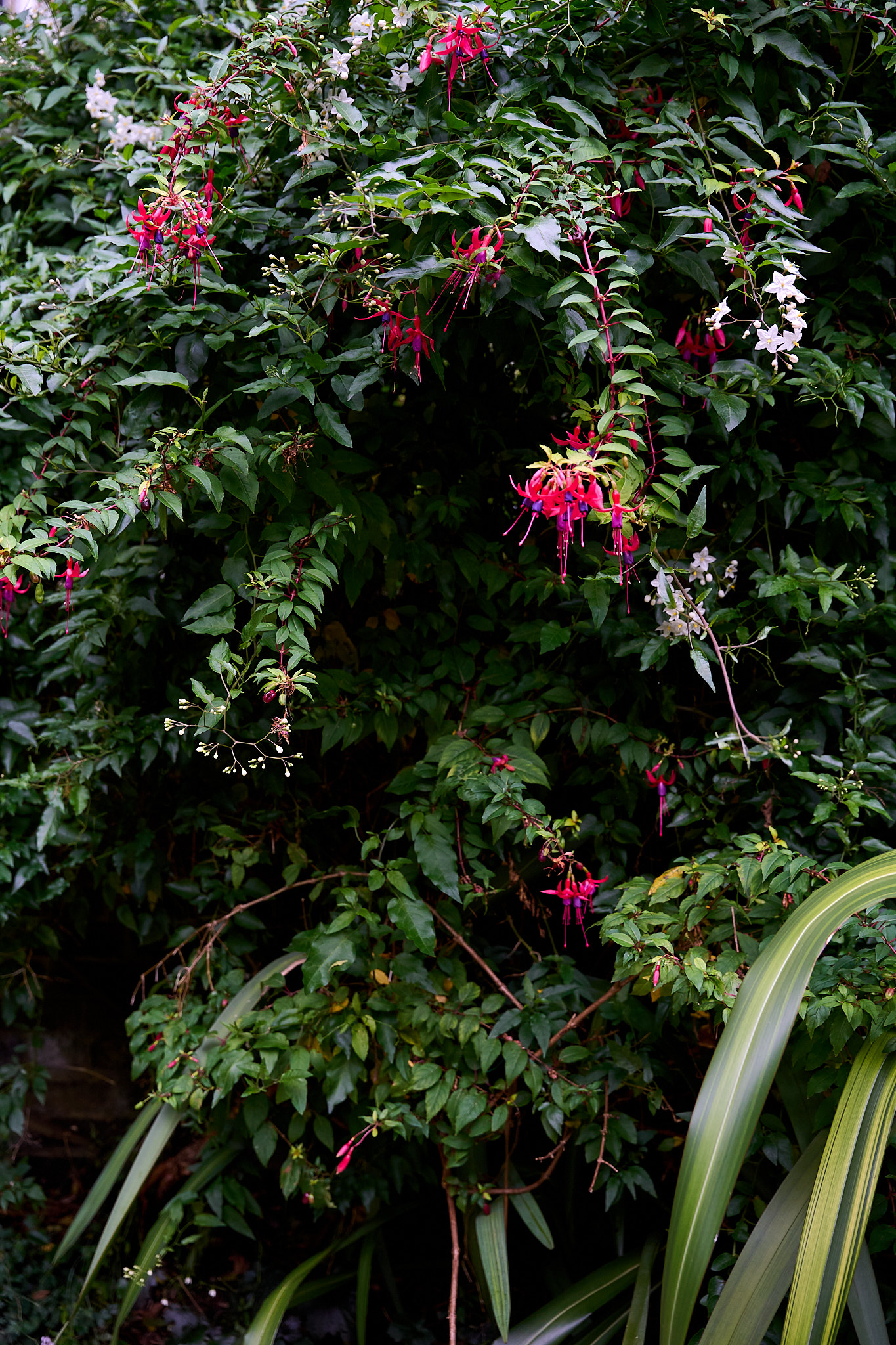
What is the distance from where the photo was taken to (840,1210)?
952 millimetres

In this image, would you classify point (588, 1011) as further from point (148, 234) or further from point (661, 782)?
point (148, 234)

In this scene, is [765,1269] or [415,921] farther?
[415,921]

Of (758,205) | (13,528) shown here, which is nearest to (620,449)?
(758,205)

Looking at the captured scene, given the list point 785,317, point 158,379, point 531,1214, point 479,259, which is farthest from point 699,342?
point 531,1214

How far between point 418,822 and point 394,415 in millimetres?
685

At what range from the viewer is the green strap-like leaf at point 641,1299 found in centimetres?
133

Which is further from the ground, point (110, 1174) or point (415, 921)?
point (415, 921)

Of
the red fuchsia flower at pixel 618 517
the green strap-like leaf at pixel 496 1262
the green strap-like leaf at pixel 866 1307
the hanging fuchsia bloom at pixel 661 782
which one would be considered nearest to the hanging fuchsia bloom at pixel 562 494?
the red fuchsia flower at pixel 618 517

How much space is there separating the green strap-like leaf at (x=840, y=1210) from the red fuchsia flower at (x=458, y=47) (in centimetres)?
132

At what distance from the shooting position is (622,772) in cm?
152

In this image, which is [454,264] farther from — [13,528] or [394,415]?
[13,528]

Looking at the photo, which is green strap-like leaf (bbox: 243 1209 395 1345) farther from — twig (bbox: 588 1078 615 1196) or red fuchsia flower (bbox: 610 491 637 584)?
red fuchsia flower (bbox: 610 491 637 584)

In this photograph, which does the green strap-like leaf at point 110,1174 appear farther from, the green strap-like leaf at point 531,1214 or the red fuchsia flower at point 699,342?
the red fuchsia flower at point 699,342

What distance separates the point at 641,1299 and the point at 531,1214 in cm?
19
